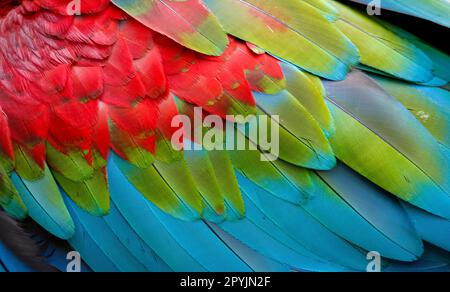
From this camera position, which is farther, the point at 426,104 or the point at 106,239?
the point at 106,239

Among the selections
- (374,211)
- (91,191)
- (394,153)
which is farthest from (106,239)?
(394,153)

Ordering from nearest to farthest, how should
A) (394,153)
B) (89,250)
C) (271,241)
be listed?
(394,153)
(271,241)
(89,250)

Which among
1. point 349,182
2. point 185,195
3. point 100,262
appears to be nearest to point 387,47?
point 349,182

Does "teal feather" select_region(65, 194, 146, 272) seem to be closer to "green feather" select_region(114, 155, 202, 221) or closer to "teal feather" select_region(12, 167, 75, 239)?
"teal feather" select_region(12, 167, 75, 239)

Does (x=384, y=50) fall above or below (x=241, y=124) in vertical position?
above

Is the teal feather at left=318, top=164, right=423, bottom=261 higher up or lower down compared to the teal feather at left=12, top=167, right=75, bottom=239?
lower down

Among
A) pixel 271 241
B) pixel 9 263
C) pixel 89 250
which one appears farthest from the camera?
pixel 9 263

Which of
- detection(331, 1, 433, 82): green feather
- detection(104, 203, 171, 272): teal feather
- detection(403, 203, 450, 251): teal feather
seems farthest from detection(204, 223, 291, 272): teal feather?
detection(331, 1, 433, 82): green feather

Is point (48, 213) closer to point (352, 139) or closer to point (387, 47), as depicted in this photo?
point (352, 139)

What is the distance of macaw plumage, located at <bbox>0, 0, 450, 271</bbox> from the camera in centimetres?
198

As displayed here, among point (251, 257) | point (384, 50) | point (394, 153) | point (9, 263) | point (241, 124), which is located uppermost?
point (384, 50)

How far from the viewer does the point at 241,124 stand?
1.99 meters

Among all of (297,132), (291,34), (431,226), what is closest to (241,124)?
(297,132)

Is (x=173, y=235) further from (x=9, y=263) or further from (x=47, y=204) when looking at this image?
(x=9, y=263)
